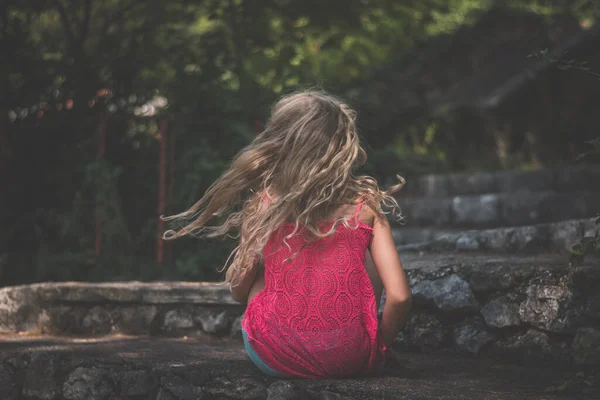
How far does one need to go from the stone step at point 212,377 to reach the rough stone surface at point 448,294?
21cm

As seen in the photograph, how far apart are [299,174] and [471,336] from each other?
1.09 meters

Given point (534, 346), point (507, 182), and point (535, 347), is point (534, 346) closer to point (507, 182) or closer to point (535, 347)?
point (535, 347)

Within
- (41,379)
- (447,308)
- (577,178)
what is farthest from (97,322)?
(577,178)

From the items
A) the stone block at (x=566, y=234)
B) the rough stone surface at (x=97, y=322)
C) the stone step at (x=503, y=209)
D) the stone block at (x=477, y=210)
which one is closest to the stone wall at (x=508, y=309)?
the stone block at (x=566, y=234)

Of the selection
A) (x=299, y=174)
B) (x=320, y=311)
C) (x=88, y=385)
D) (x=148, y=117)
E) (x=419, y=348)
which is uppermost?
(x=148, y=117)

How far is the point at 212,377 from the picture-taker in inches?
109

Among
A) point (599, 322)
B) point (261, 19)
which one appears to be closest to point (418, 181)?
point (261, 19)

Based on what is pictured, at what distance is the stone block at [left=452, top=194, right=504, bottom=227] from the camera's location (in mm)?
5414

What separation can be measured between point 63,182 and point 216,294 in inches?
106

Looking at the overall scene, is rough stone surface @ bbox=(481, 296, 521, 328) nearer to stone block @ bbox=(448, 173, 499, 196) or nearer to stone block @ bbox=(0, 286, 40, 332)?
stone block @ bbox=(0, 286, 40, 332)

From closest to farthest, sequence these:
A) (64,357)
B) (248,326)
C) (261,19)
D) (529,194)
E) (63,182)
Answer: (248,326), (64,357), (529,194), (63,182), (261,19)

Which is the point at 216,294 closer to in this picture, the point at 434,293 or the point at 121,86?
the point at 434,293

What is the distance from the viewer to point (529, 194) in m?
5.27

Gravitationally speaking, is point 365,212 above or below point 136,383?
above
